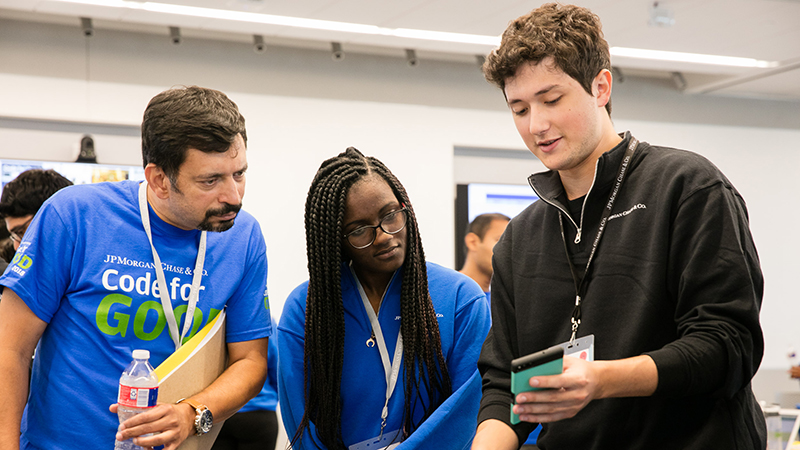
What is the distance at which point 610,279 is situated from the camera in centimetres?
132

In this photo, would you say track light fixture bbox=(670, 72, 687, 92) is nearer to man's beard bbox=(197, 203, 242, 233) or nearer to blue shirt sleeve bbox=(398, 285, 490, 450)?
blue shirt sleeve bbox=(398, 285, 490, 450)

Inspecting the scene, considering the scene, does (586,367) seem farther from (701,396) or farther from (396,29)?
(396,29)

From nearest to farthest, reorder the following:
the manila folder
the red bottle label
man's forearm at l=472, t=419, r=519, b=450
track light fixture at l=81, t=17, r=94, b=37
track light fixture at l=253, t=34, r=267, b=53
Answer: man's forearm at l=472, t=419, r=519, b=450 < the red bottle label < the manila folder < track light fixture at l=81, t=17, r=94, b=37 < track light fixture at l=253, t=34, r=267, b=53

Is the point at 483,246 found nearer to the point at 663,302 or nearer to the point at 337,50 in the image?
the point at 337,50

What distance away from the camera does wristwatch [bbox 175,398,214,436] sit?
5.58 ft

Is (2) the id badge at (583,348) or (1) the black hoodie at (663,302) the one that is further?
(2) the id badge at (583,348)

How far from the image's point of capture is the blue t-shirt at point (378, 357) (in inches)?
70.0

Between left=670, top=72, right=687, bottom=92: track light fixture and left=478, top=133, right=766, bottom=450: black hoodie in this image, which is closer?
left=478, top=133, right=766, bottom=450: black hoodie

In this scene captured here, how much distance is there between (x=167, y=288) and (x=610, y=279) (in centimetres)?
107

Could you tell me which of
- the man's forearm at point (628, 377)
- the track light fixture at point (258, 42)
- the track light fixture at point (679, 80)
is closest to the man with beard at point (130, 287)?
the man's forearm at point (628, 377)

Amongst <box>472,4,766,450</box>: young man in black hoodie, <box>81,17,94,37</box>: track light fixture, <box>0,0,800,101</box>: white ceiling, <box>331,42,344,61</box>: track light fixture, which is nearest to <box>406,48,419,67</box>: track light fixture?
<box>0,0,800,101</box>: white ceiling

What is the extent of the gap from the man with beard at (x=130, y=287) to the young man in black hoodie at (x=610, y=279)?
2.33 feet

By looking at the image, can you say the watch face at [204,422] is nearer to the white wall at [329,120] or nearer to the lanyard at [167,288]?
the lanyard at [167,288]

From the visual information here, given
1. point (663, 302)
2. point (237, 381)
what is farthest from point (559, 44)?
point (237, 381)
